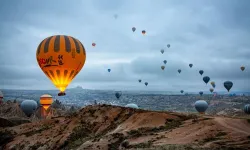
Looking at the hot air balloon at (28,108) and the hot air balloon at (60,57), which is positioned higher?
the hot air balloon at (60,57)

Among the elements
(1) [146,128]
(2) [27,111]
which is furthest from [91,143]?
(2) [27,111]

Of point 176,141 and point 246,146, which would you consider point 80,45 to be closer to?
point 176,141

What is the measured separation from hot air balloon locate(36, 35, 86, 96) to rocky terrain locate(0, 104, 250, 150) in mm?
9112

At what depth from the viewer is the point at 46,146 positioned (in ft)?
103

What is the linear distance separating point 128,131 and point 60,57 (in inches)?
831

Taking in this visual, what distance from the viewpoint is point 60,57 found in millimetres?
43906

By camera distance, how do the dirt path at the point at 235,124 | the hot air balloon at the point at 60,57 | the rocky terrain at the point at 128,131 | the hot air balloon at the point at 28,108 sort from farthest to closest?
1. the hot air balloon at the point at 28,108
2. the hot air balloon at the point at 60,57
3. the dirt path at the point at 235,124
4. the rocky terrain at the point at 128,131

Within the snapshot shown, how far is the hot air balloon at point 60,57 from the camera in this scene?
4394 centimetres

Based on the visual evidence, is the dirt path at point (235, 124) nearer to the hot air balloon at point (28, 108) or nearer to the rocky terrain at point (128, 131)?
the rocky terrain at point (128, 131)

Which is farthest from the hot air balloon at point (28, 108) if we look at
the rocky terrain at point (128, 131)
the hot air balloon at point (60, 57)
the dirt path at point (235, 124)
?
the dirt path at point (235, 124)

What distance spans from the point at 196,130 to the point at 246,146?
16.5 ft

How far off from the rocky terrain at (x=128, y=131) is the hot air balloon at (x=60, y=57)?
9.11 metres

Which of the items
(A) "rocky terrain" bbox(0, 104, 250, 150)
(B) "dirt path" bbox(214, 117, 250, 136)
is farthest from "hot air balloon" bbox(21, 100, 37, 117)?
(B) "dirt path" bbox(214, 117, 250, 136)

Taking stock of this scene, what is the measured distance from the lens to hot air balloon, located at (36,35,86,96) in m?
43.9
